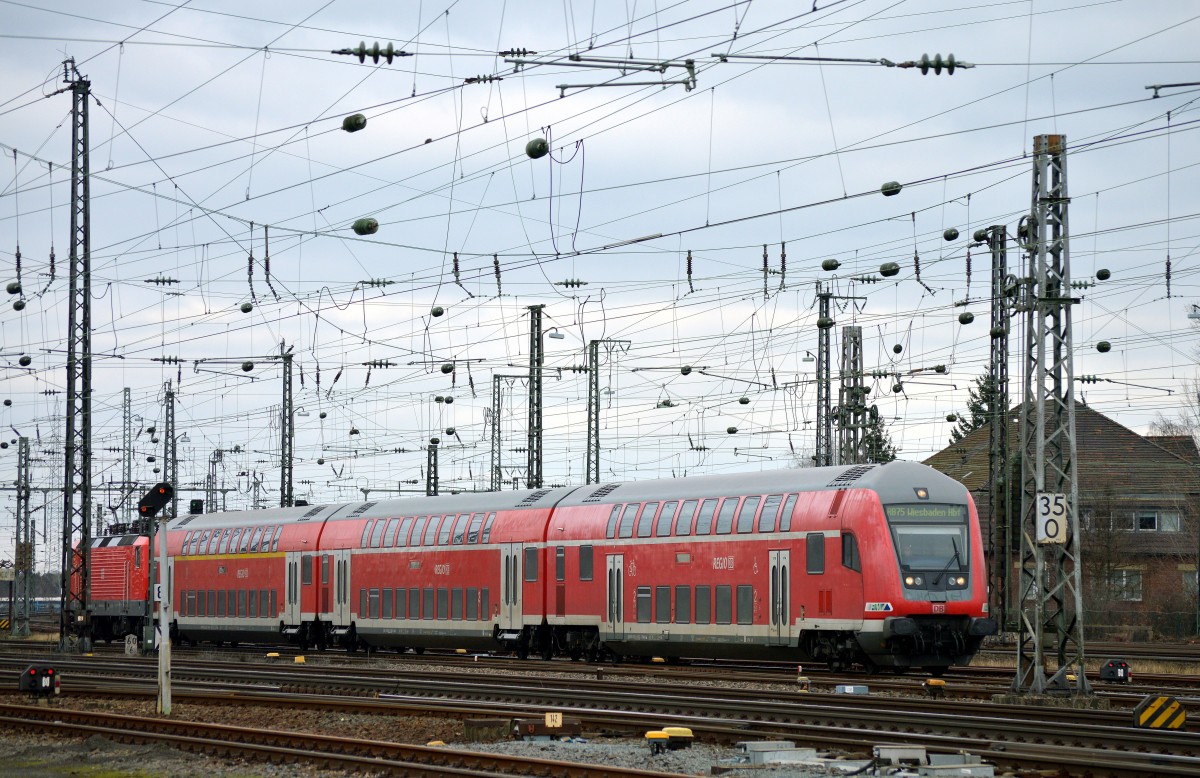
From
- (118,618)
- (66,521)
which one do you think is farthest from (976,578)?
(118,618)

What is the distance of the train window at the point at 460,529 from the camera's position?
43156 mm

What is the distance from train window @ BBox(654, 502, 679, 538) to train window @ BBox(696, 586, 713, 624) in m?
1.76

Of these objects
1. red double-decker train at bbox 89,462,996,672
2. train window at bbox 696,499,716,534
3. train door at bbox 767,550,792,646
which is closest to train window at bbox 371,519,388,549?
red double-decker train at bbox 89,462,996,672

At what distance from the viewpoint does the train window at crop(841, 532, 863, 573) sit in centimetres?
3075

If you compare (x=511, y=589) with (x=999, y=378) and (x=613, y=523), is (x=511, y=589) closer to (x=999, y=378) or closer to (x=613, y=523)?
(x=613, y=523)

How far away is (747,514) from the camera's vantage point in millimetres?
33594

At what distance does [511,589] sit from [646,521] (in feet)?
19.3

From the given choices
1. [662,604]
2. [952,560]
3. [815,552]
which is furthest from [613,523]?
[952,560]

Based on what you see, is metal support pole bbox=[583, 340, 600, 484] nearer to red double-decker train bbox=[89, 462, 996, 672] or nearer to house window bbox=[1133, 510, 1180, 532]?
red double-decker train bbox=[89, 462, 996, 672]

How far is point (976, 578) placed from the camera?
104 feet

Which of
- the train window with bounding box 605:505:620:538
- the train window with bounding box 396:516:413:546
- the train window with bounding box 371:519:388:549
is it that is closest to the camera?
the train window with bounding box 605:505:620:538

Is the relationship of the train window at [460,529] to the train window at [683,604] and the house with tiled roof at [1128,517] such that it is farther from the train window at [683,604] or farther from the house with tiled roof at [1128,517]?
the house with tiled roof at [1128,517]

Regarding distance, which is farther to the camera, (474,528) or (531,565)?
(474,528)

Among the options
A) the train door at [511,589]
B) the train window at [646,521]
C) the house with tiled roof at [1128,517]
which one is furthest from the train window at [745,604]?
the house with tiled roof at [1128,517]
